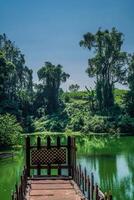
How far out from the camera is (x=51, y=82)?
125375mm

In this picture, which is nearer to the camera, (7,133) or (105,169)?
(105,169)

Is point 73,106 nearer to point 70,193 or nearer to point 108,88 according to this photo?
point 108,88

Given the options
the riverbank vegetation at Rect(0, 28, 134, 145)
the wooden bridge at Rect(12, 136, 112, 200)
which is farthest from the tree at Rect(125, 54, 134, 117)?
the wooden bridge at Rect(12, 136, 112, 200)

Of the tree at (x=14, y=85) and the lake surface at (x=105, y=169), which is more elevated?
the tree at (x=14, y=85)

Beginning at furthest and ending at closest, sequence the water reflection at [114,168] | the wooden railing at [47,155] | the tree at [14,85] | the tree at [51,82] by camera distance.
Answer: the tree at [51,82] → the tree at [14,85] → the water reflection at [114,168] → the wooden railing at [47,155]

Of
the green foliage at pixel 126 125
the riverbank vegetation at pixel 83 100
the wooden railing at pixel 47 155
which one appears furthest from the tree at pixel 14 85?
the wooden railing at pixel 47 155

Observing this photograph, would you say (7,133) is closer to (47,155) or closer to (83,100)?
(47,155)

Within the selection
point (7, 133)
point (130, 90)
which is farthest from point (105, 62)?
point (7, 133)

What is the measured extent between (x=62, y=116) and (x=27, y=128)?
12.5 metres

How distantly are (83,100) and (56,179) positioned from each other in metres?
107

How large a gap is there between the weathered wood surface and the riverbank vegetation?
235 ft

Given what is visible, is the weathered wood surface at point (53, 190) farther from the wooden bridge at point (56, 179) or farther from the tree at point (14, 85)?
the tree at point (14, 85)

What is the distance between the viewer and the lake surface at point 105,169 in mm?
33787

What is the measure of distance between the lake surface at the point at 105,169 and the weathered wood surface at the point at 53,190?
9233 mm
